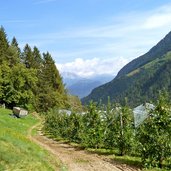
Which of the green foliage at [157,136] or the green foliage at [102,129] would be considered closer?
the green foliage at [157,136]

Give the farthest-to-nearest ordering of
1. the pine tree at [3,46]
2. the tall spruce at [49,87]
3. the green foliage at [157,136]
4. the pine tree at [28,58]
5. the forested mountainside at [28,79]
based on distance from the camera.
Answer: the pine tree at [28,58] < the tall spruce at [49,87] < the pine tree at [3,46] < the forested mountainside at [28,79] < the green foliage at [157,136]

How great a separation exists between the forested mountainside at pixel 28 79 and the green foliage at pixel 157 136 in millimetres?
68521

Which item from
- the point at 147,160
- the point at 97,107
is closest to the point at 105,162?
the point at 147,160

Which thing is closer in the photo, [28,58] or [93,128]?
[93,128]

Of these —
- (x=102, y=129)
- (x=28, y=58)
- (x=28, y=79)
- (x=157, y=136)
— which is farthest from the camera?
(x=28, y=58)

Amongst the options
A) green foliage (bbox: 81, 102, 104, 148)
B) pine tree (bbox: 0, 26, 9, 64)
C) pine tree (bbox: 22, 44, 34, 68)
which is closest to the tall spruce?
pine tree (bbox: 22, 44, 34, 68)

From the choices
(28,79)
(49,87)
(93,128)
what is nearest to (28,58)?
(49,87)

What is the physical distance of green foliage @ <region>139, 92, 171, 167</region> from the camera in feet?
87.8

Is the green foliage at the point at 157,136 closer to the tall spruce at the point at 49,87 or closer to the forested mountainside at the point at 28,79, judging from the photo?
the forested mountainside at the point at 28,79

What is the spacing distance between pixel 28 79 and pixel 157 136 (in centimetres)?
7814

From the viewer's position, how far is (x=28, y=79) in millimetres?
102438

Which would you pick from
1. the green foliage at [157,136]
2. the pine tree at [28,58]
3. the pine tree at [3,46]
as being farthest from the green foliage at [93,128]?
the pine tree at [28,58]

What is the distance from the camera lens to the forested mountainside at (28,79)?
318 ft

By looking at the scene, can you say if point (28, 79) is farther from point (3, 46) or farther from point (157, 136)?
point (157, 136)
